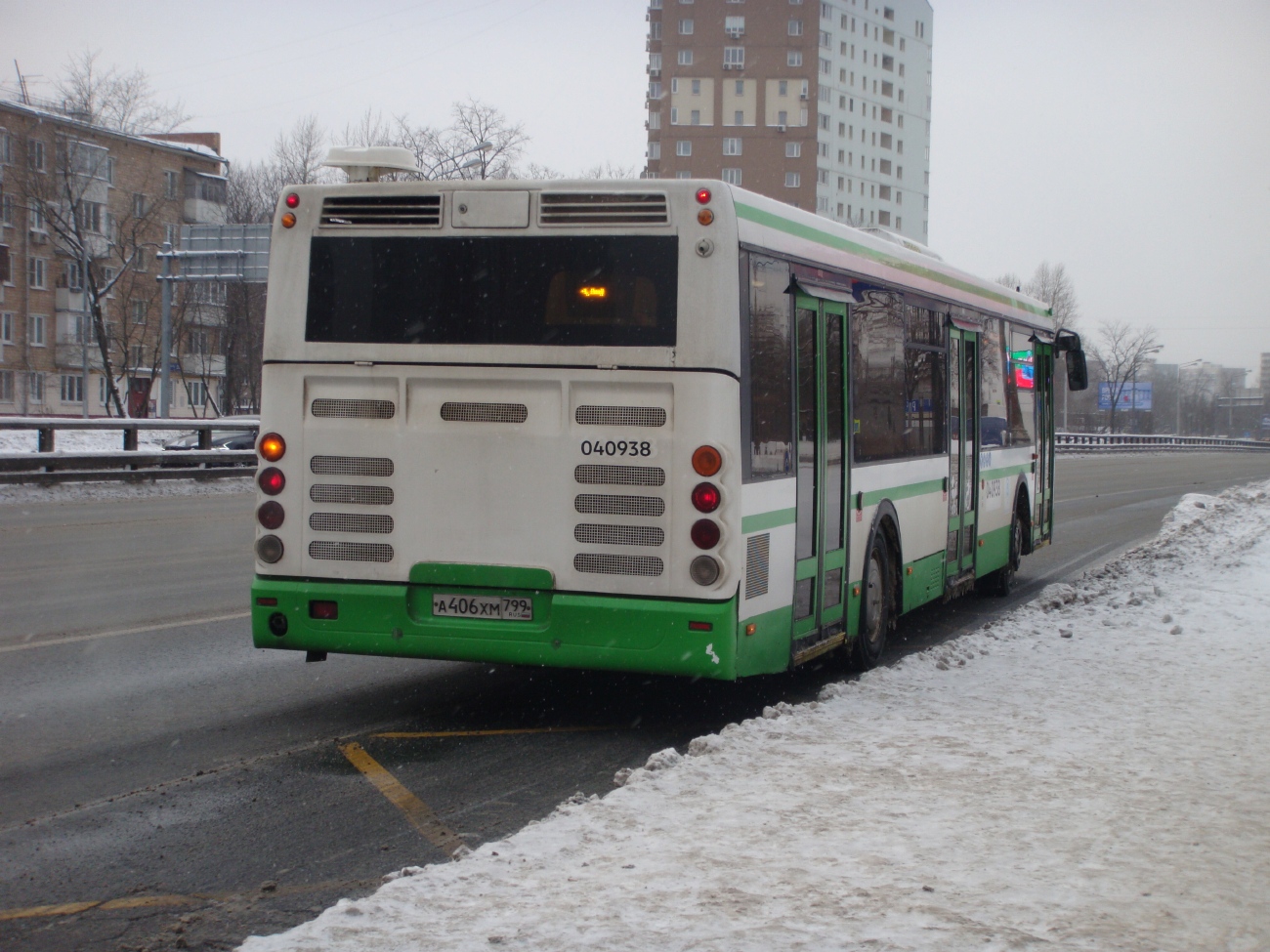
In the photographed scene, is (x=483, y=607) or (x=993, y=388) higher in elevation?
(x=993, y=388)

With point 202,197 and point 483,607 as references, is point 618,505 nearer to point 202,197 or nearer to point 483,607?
point 483,607

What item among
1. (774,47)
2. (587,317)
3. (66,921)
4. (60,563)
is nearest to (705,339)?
(587,317)

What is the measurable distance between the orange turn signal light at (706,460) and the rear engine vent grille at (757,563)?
48 centimetres

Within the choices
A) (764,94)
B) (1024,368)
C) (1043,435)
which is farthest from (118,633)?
(764,94)

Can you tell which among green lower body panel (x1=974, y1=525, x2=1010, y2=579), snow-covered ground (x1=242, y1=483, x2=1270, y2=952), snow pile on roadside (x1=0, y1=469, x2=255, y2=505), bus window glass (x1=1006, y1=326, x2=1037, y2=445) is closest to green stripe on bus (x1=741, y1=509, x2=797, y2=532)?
snow-covered ground (x1=242, y1=483, x2=1270, y2=952)

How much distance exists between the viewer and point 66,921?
4219 mm

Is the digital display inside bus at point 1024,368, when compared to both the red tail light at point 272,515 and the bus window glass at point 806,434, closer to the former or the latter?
the bus window glass at point 806,434

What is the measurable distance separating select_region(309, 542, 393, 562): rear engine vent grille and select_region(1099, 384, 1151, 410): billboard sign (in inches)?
4326

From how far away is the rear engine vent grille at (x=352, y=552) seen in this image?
714cm

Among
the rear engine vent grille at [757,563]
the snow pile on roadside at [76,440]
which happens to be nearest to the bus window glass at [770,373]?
the rear engine vent grille at [757,563]

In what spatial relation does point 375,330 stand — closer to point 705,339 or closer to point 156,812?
point 705,339

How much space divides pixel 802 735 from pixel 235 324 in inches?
2133

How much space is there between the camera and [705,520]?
263 inches

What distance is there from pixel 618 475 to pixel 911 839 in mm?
2625
